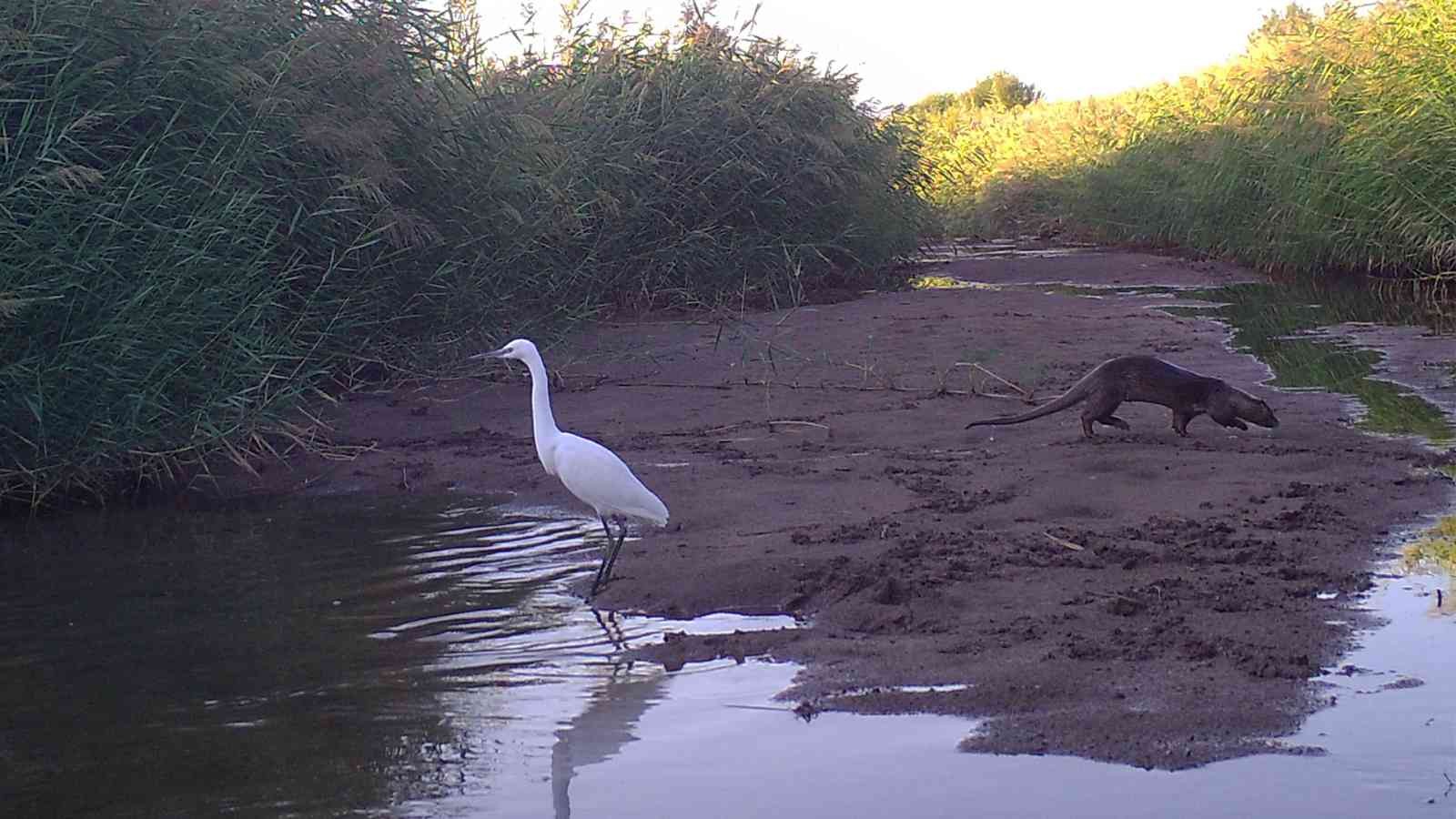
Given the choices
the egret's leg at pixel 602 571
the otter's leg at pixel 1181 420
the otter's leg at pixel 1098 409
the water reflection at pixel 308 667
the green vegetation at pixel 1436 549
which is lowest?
the water reflection at pixel 308 667

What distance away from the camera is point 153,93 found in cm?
924

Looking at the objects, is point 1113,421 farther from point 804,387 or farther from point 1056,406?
point 804,387

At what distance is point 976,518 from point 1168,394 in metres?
2.33

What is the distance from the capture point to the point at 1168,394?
9.17 metres

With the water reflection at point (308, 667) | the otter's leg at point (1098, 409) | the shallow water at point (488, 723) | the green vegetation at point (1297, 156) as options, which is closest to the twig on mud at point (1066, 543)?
the shallow water at point (488, 723)

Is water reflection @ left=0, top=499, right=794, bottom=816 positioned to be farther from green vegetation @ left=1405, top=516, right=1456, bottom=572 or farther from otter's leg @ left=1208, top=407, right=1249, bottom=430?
otter's leg @ left=1208, top=407, right=1249, bottom=430

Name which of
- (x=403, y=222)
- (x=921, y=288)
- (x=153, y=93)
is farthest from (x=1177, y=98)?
(x=153, y=93)

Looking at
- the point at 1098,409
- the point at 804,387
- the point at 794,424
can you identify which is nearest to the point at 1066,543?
the point at 1098,409

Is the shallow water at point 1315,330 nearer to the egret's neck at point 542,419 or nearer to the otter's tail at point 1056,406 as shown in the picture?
the otter's tail at point 1056,406

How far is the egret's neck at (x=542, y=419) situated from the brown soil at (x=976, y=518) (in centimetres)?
57

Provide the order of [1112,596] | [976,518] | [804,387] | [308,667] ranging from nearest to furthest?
[308,667] → [1112,596] → [976,518] → [804,387]

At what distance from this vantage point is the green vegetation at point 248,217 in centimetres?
839

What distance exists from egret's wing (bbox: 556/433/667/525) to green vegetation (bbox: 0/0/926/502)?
110 inches

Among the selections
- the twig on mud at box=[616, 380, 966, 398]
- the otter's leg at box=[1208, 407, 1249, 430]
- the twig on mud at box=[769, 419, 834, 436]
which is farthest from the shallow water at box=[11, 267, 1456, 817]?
the twig on mud at box=[616, 380, 966, 398]
